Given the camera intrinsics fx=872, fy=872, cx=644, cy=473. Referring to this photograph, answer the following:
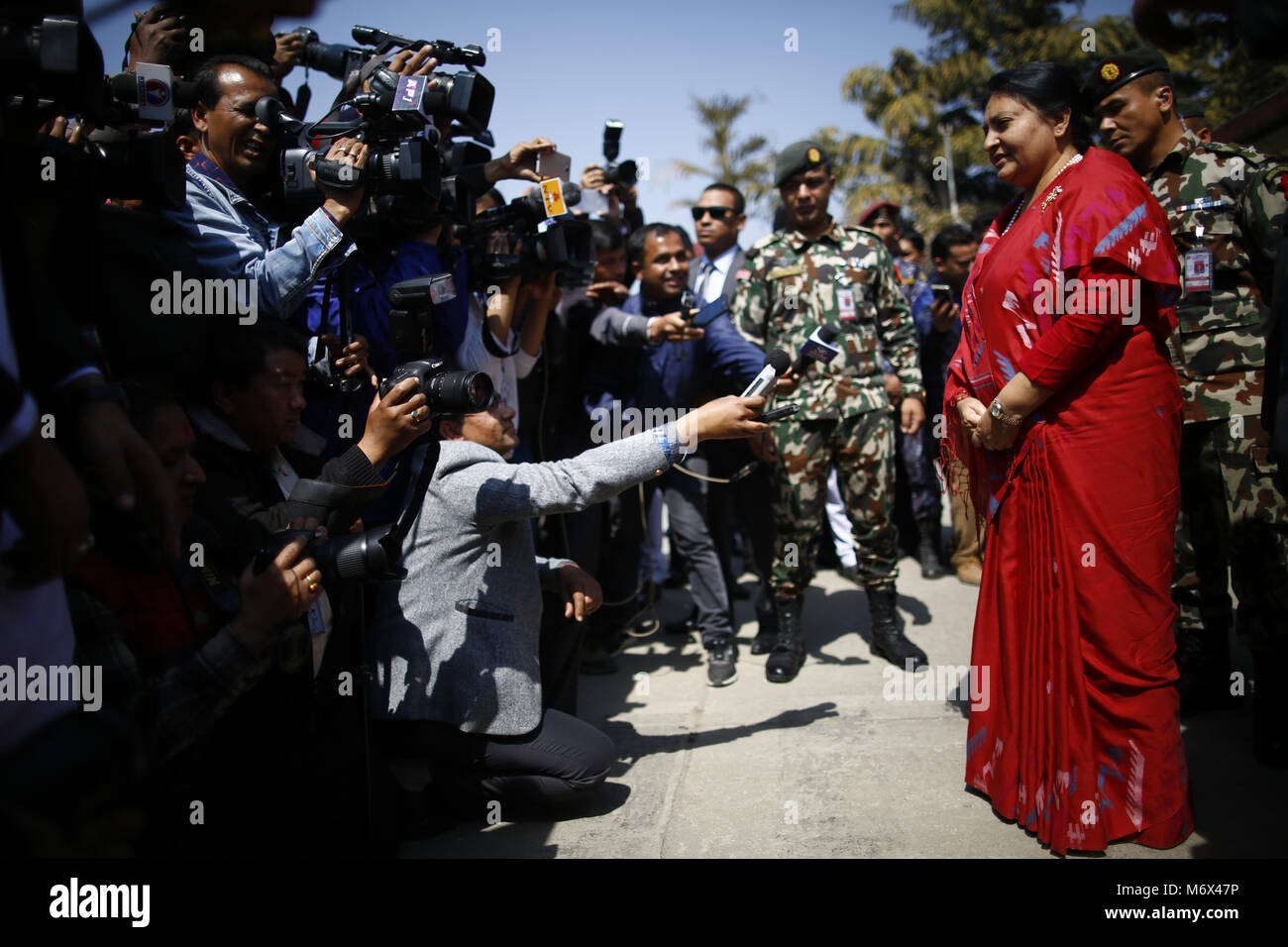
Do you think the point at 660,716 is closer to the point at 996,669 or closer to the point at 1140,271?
the point at 996,669

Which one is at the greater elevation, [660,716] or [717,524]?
[717,524]

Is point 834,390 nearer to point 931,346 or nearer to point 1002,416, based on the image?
point 1002,416

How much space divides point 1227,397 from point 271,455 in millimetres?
3139

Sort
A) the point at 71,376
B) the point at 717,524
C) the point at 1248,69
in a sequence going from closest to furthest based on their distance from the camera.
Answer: the point at 71,376 → the point at 717,524 → the point at 1248,69

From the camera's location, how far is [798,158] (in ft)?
13.5

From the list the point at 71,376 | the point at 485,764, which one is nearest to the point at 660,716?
the point at 485,764

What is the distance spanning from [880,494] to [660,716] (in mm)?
1393

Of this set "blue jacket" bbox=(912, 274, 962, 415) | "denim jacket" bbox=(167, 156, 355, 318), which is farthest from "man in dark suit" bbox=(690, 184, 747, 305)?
"denim jacket" bbox=(167, 156, 355, 318)

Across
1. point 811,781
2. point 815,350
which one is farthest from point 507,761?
point 815,350

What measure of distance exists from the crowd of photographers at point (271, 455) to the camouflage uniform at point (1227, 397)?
1.88 metres

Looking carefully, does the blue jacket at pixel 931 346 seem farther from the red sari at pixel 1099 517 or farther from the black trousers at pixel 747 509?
the red sari at pixel 1099 517

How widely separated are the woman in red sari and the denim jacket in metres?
1.91

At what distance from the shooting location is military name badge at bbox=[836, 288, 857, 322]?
4.06m
